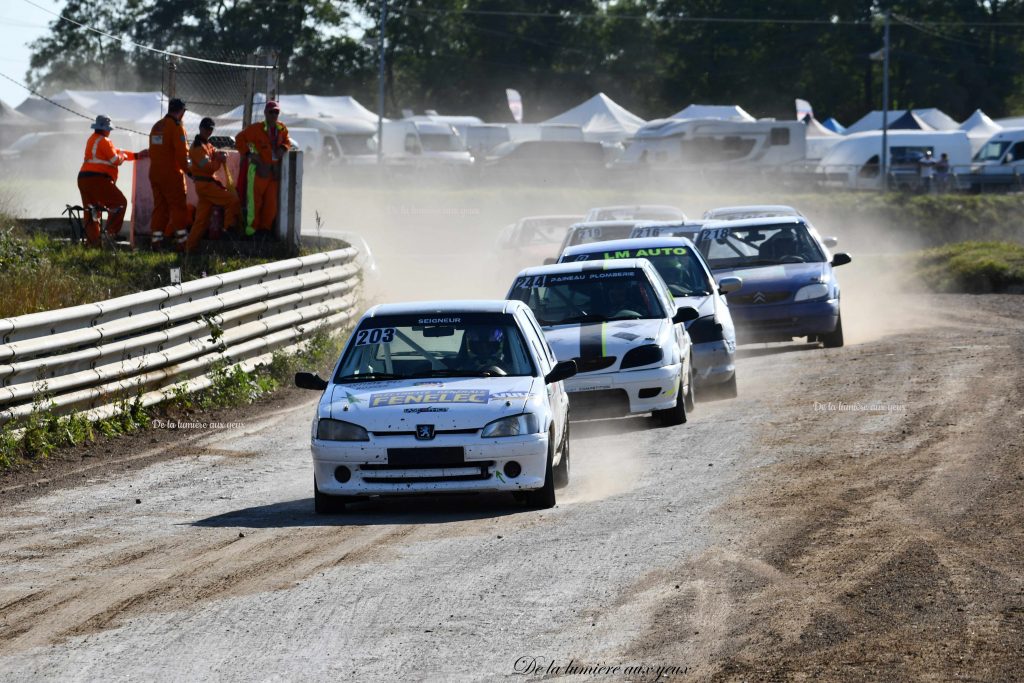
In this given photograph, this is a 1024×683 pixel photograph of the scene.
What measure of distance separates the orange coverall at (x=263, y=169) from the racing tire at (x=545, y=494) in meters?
10.3

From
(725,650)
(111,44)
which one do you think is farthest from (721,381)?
(111,44)

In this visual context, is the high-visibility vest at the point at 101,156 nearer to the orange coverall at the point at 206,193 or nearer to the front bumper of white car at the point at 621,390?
the orange coverall at the point at 206,193

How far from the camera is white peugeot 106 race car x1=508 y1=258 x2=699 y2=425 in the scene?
42.8ft

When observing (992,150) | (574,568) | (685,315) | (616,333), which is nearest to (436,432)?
(574,568)

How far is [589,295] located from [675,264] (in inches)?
93.2

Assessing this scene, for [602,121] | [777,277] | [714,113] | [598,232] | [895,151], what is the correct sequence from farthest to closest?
[602,121]
[714,113]
[895,151]
[598,232]
[777,277]

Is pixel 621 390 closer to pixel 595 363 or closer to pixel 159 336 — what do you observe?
pixel 595 363

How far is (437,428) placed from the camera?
9.52m

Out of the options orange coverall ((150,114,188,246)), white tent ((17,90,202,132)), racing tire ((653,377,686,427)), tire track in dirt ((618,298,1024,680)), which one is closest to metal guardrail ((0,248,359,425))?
orange coverall ((150,114,188,246))

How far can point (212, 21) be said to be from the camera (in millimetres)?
96062

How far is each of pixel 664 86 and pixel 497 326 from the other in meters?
90.7

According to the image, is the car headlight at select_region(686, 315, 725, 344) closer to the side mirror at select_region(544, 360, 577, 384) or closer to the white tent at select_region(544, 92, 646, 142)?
the side mirror at select_region(544, 360, 577, 384)

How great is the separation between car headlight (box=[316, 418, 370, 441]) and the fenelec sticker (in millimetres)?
209

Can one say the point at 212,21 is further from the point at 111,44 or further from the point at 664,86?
the point at 664,86
